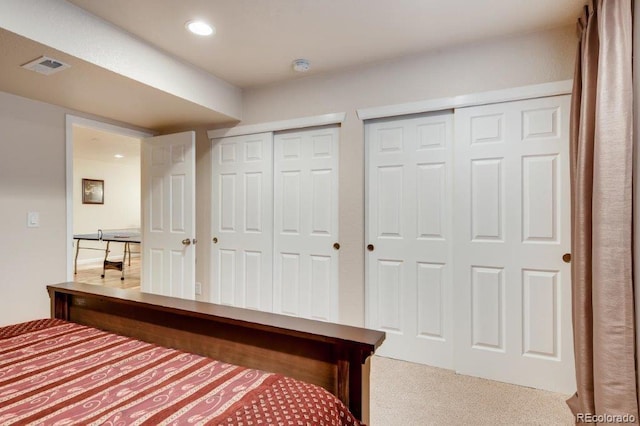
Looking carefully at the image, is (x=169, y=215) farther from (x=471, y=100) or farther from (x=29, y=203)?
(x=471, y=100)

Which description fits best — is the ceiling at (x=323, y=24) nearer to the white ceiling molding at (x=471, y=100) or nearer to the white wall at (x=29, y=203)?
the white ceiling molding at (x=471, y=100)

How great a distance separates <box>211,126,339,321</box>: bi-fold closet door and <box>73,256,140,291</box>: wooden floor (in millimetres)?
2385

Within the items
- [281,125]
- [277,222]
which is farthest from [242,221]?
[281,125]

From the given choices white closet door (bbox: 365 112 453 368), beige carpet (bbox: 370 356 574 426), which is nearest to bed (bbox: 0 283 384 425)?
beige carpet (bbox: 370 356 574 426)

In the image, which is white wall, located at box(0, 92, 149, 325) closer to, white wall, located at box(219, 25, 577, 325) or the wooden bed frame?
the wooden bed frame

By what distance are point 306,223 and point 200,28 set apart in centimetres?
165

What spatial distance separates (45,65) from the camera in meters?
2.08

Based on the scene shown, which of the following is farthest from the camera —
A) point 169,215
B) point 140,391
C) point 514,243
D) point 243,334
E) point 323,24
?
point 169,215

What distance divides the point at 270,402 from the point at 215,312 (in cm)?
59

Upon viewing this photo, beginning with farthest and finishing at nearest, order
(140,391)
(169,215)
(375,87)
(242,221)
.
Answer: (169,215), (242,221), (375,87), (140,391)

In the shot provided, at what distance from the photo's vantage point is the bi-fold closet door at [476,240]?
2.23m

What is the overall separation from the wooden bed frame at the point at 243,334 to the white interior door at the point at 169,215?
56.1 inches

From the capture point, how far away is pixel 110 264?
5.61 m

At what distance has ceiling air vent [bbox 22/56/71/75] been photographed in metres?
2.02
